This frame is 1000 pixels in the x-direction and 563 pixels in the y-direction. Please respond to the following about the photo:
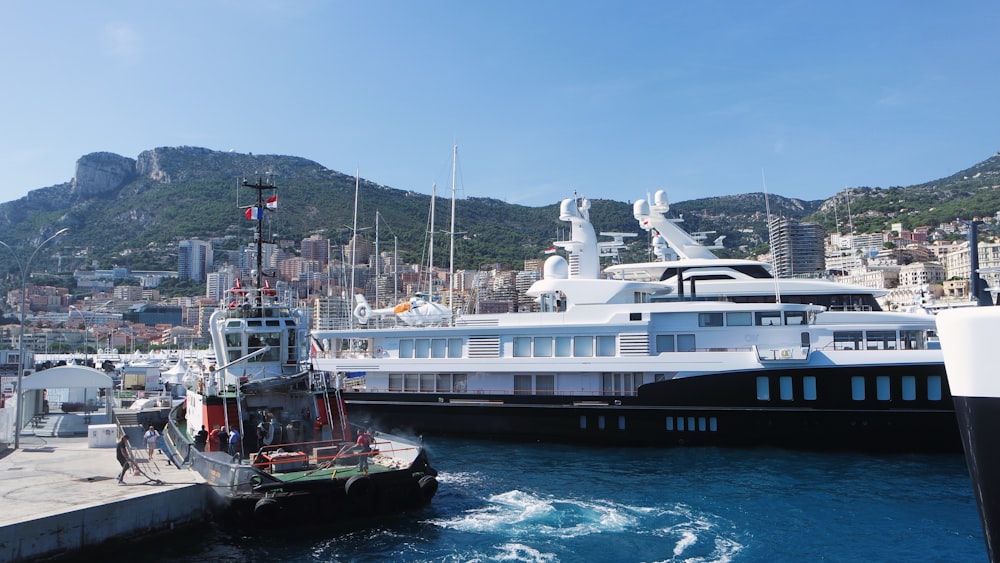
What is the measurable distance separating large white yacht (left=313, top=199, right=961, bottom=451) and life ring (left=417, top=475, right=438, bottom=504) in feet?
31.8

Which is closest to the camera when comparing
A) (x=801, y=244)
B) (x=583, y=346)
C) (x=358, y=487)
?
(x=358, y=487)

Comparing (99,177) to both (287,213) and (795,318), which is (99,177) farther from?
(795,318)

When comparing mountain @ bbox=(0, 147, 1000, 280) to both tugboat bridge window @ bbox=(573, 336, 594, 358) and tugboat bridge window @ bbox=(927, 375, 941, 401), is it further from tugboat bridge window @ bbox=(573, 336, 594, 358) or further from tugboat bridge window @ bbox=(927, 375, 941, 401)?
tugboat bridge window @ bbox=(927, 375, 941, 401)

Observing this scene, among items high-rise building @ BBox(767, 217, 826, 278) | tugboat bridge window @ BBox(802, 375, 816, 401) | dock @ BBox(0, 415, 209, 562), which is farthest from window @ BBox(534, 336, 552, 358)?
→ high-rise building @ BBox(767, 217, 826, 278)

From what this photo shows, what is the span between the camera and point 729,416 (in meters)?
22.7

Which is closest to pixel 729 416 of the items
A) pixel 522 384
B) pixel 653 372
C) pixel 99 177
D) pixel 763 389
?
pixel 763 389

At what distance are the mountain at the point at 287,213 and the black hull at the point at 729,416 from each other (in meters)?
93.2

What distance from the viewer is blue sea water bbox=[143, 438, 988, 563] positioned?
13.3m

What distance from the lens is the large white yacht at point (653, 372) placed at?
21.6 metres

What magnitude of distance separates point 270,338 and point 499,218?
125 meters

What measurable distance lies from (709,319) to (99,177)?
518 ft

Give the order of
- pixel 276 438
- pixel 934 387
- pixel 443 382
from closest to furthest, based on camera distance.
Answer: pixel 276 438
pixel 934 387
pixel 443 382

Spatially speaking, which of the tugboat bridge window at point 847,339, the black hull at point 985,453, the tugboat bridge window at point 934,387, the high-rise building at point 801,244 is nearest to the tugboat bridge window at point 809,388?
the tugboat bridge window at point 934,387

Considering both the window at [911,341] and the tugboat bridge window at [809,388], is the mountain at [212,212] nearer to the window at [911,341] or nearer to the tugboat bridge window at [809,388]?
the window at [911,341]
